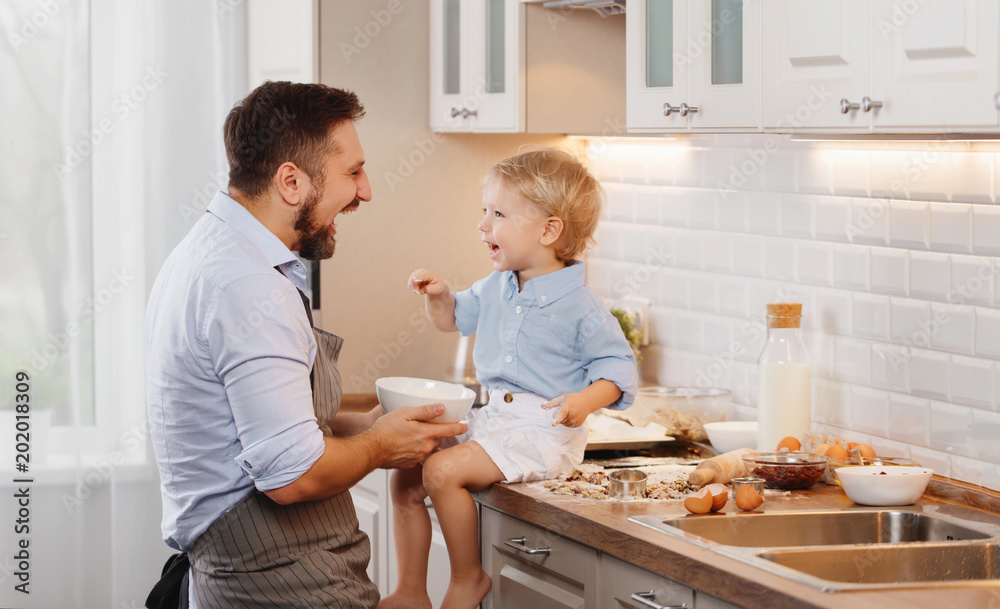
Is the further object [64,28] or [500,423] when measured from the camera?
[64,28]

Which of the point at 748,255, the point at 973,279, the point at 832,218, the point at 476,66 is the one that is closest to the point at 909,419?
the point at 973,279

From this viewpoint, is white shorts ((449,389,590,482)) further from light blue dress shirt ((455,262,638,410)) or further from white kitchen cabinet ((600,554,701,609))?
white kitchen cabinet ((600,554,701,609))

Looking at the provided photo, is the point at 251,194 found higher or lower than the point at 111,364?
higher

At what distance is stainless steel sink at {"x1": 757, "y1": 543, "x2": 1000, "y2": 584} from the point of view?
1.68m

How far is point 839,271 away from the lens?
2.27 metres

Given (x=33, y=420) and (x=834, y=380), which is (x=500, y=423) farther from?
(x=33, y=420)

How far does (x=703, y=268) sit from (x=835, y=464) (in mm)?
737

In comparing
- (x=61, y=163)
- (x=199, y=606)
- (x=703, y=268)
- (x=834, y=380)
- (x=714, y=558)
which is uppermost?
(x=61, y=163)

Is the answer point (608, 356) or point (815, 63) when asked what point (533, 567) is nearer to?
point (608, 356)

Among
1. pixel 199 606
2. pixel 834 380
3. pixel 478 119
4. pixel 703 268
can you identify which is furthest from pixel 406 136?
Result: pixel 199 606

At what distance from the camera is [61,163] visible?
9.84 ft

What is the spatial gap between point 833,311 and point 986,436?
1.43 feet

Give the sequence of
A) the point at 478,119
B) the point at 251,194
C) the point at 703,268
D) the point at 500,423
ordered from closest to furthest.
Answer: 1. the point at 251,194
2. the point at 500,423
3. the point at 703,268
4. the point at 478,119

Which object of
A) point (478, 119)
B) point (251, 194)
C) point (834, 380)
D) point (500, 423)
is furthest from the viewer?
point (478, 119)
